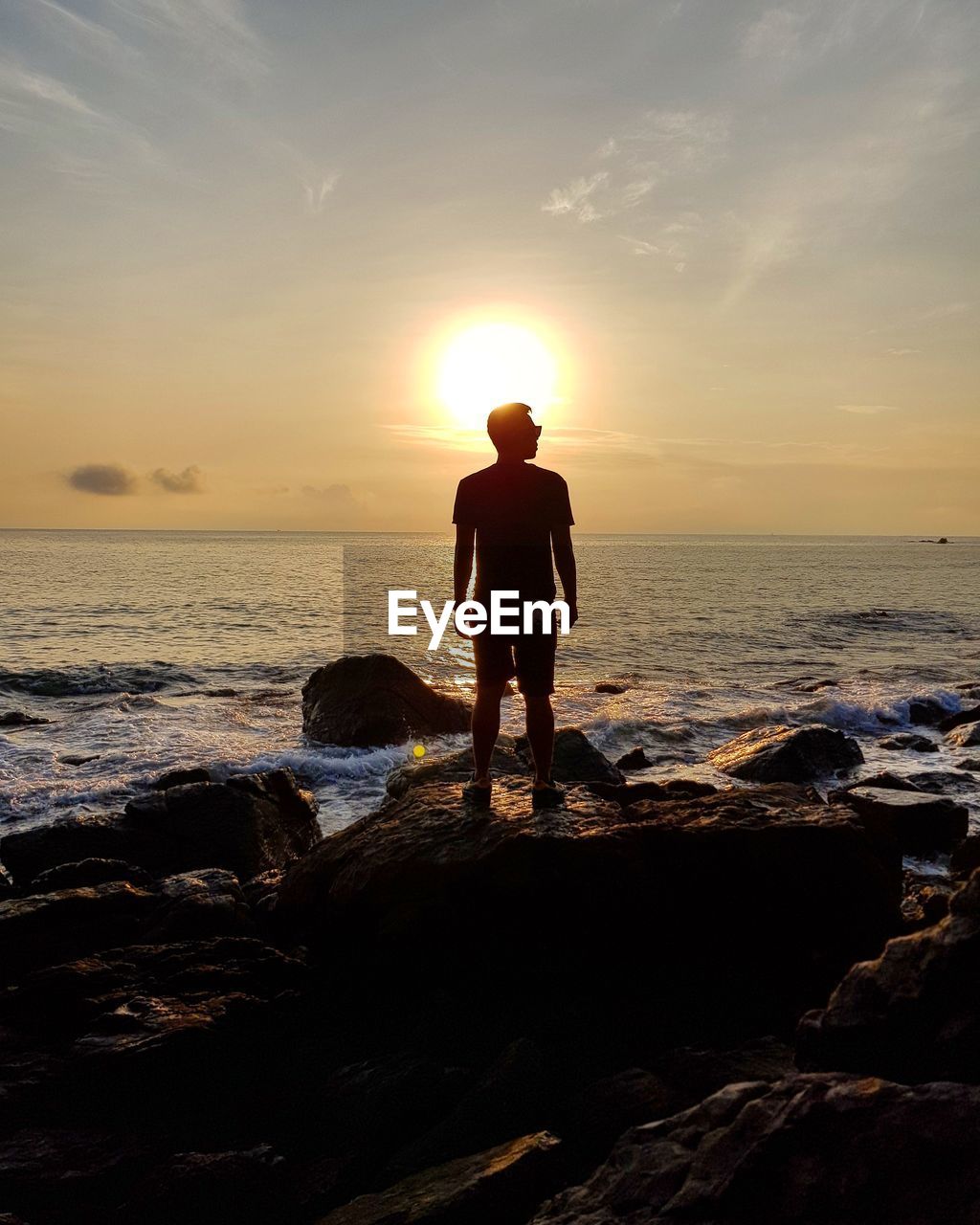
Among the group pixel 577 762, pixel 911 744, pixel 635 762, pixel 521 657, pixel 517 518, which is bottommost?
pixel 635 762

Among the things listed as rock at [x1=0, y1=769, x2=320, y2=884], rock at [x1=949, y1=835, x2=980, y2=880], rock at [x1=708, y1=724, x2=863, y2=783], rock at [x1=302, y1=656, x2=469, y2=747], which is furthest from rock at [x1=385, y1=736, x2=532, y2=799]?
rock at [x1=949, y1=835, x2=980, y2=880]

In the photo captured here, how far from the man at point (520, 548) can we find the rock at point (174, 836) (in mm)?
3857

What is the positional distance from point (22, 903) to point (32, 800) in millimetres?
5935

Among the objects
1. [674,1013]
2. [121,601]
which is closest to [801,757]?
[674,1013]

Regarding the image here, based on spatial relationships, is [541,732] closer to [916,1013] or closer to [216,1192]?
[916,1013]

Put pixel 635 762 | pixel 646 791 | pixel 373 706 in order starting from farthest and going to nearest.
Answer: pixel 373 706
pixel 635 762
pixel 646 791

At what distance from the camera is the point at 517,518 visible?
6.60 meters

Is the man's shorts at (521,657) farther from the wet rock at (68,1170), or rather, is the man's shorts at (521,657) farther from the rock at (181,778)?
the rock at (181,778)

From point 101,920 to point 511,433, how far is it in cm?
516

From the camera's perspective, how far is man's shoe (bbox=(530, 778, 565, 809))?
6535mm

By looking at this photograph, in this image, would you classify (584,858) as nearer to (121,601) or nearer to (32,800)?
(32,800)

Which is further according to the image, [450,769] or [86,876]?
[450,769]

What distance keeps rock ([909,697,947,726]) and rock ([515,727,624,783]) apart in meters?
9.08

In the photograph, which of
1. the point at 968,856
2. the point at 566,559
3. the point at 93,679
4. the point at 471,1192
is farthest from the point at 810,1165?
the point at 93,679
